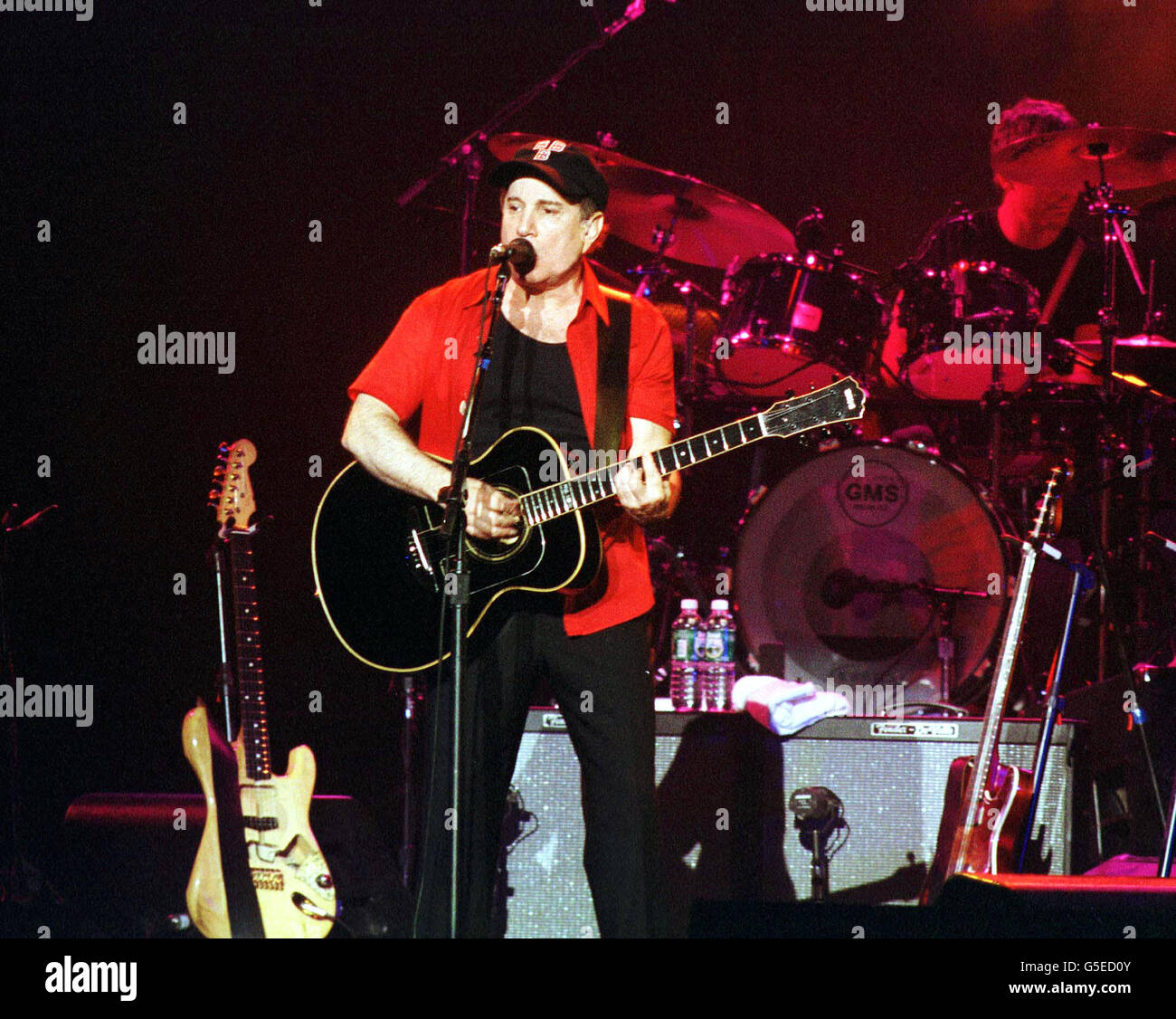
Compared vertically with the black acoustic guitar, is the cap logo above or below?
above

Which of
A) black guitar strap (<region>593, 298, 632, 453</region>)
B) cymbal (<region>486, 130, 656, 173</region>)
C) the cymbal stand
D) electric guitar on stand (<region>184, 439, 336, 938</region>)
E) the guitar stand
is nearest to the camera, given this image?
black guitar strap (<region>593, 298, 632, 453</region>)

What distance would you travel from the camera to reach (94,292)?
5504mm

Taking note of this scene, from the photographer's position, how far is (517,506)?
3.09m

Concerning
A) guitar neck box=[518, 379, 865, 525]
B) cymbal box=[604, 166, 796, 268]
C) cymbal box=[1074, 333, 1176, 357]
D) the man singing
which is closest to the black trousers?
the man singing

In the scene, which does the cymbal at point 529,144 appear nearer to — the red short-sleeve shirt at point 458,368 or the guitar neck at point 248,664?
the red short-sleeve shirt at point 458,368

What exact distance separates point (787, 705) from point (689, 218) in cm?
266

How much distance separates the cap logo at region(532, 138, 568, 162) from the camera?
3.27m

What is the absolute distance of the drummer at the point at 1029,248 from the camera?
19.1 feet

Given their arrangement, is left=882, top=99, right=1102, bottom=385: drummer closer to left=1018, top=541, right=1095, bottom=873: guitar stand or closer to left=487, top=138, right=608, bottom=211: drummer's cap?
left=1018, top=541, right=1095, bottom=873: guitar stand

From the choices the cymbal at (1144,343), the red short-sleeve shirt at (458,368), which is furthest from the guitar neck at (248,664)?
the cymbal at (1144,343)

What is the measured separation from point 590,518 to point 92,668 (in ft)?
10.6

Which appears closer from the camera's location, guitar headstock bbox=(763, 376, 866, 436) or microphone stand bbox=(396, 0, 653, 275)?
guitar headstock bbox=(763, 376, 866, 436)

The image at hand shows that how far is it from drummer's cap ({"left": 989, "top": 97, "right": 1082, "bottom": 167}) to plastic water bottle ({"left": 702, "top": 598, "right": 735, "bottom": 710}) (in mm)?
2425

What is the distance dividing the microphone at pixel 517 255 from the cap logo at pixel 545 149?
487mm
